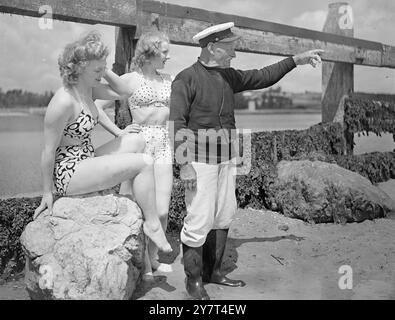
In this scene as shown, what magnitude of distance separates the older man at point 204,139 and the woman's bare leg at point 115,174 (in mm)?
244

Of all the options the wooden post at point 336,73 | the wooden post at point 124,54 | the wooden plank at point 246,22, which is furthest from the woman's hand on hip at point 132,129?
the wooden post at point 336,73

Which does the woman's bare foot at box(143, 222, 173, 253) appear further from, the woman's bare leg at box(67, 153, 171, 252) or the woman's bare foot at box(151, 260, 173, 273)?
the woman's bare foot at box(151, 260, 173, 273)

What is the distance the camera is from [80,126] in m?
3.69

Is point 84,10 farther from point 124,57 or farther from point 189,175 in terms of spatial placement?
point 189,175

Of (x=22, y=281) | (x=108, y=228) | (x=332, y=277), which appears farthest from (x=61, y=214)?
(x=332, y=277)

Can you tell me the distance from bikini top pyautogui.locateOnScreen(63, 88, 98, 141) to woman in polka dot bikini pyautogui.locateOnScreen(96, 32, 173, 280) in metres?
0.49

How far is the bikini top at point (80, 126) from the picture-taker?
367 centimetres

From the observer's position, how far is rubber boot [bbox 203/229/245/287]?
4.16 m

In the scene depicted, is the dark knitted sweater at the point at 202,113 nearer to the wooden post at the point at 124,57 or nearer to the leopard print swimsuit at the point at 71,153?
the leopard print swimsuit at the point at 71,153

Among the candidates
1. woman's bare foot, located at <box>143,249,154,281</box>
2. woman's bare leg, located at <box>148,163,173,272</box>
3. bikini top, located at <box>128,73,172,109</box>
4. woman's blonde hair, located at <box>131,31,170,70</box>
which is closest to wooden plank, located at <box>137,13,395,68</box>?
woman's blonde hair, located at <box>131,31,170,70</box>

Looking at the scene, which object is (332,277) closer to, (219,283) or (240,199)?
(219,283)

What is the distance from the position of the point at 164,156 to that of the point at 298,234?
6.62 feet

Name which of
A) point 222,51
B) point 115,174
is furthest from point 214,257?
point 222,51

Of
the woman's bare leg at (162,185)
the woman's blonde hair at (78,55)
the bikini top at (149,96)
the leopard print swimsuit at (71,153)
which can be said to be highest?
the woman's blonde hair at (78,55)
